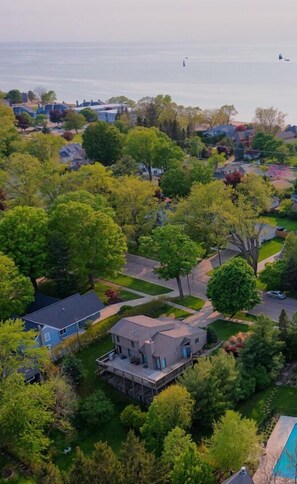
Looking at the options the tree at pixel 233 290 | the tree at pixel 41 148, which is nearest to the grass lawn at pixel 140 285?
the tree at pixel 233 290

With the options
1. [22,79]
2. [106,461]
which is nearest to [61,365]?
[106,461]

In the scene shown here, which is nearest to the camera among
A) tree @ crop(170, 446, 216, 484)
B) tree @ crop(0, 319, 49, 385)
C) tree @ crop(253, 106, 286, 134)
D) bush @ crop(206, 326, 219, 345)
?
tree @ crop(170, 446, 216, 484)

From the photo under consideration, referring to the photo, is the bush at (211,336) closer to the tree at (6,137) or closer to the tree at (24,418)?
the tree at (24,418)

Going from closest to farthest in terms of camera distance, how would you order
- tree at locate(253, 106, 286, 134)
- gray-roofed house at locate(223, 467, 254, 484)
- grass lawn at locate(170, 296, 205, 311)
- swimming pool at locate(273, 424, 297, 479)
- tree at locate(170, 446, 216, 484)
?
gray-roofed house at locate(223, 467, 254, 484) < tree at locate(170, 446, 216, 484) < swimming pool at locate(273, 424, 297, 479) < grass lawn at locate(170, 296, 205, 311) < tree at locate(253, 106, 286, 134)

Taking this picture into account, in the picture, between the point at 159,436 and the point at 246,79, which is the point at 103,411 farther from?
the point at 246,79

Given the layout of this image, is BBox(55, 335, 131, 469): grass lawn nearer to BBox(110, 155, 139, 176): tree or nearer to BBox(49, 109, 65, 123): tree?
BBox(110, 155, 139, 176): tree

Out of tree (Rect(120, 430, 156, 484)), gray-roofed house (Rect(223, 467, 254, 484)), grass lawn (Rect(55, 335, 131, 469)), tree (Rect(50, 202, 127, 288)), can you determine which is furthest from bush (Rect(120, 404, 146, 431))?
tree (Rect(50, 202, 127, 288))
